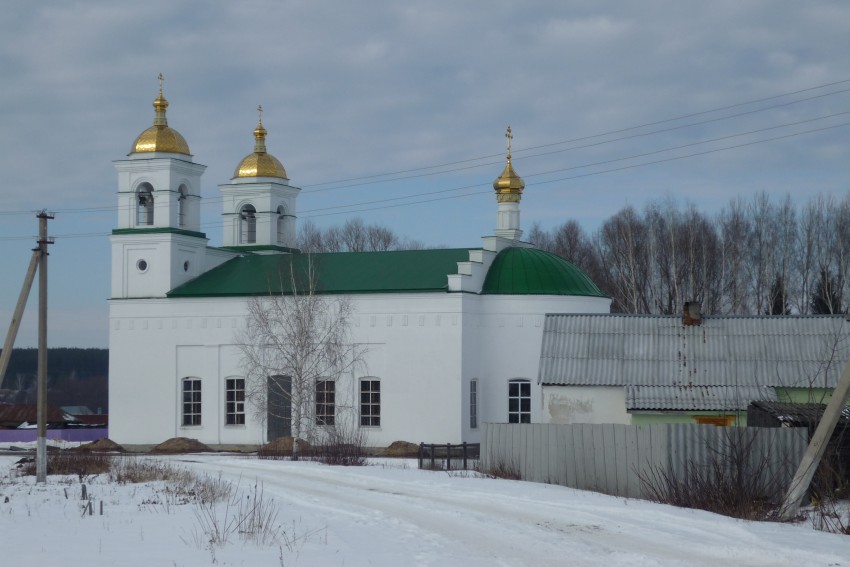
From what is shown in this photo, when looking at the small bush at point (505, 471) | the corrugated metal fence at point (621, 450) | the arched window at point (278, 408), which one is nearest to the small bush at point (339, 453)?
the corrugated metal fence at point (621, 450)

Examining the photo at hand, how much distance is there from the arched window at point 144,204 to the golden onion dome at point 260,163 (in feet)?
Answer: 14.3

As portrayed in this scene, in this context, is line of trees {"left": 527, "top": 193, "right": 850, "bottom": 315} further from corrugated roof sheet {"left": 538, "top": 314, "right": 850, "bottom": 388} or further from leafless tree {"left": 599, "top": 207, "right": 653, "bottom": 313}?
corrugated roof sheet {"left": 538, "top": 314, "right": 850, "bottom": 388}

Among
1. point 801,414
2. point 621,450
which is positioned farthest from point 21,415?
point 801,414

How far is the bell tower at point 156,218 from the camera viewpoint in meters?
41.3

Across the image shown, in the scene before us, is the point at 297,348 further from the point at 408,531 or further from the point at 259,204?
the point at 408,531

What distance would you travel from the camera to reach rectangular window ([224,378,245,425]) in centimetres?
3975

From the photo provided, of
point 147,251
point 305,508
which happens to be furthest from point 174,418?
point 305,508

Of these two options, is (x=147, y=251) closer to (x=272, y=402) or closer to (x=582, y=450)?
(x=272, y=402)

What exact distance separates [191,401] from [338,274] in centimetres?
624

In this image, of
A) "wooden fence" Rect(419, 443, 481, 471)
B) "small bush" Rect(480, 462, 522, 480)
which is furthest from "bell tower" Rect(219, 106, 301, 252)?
"small bush" Rect(480, 462, 522, 480)

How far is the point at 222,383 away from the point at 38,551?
26.2 metres

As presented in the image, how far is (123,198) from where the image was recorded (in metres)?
41.9

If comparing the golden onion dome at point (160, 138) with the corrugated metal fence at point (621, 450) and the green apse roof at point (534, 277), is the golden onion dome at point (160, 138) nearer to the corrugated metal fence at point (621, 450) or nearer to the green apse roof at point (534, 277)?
the green apse roof at point (534, 277)

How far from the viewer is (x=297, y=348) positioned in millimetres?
37062
